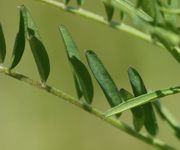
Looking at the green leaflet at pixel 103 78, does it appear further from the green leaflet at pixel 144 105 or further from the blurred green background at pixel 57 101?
the blurred green background at pixel 57 101

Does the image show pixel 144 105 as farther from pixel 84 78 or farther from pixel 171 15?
pixel 171 15

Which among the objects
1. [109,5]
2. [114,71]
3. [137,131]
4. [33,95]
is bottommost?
[33,95]

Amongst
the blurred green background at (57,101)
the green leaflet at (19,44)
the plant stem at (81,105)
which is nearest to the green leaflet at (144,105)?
the plant stem at (81,105)

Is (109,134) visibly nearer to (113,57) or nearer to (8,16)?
(113,57)

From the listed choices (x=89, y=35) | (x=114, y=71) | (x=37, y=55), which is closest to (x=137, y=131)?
(x=37, y=55)

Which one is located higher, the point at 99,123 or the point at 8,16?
the point at 8,16

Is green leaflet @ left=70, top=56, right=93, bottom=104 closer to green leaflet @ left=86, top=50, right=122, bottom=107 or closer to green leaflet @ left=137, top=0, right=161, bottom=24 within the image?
green leaflet @ left=86, top=50, right=122, bottom=107
